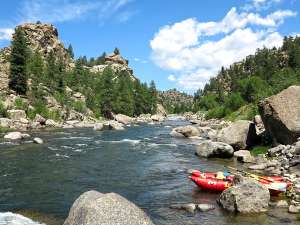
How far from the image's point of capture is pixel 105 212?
464 inches

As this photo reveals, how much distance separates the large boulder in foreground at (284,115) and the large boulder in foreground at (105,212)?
2237cm

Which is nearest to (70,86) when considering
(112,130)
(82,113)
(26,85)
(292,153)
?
(82,113)

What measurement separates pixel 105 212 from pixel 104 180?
14.4 meters

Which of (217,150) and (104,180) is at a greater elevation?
(217,150)

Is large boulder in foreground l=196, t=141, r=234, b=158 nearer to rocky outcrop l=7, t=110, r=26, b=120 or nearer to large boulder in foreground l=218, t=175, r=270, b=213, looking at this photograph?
large boulder in foreground l=218, t=175, r=270, b=213

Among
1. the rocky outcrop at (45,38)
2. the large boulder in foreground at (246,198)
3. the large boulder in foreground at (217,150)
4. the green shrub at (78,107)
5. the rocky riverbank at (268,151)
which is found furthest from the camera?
the rocky outcrop at (45,38)

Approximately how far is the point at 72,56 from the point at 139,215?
16959 cm

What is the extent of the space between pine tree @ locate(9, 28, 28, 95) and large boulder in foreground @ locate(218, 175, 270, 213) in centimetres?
6462

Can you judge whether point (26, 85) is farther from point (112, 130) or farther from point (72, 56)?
point (72, 56)

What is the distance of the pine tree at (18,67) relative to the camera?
75812 mm

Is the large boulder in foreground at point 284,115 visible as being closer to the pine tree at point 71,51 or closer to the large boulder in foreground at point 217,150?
the large boulder in foreground at point 217,150

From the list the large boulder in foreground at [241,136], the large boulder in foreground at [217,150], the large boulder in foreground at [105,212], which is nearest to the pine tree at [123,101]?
the large boulder in foreground at [241,136]

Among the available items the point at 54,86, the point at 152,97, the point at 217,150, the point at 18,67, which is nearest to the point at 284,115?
the point at 217,150

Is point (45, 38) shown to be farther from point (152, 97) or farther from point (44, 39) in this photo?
point (152, 97)
